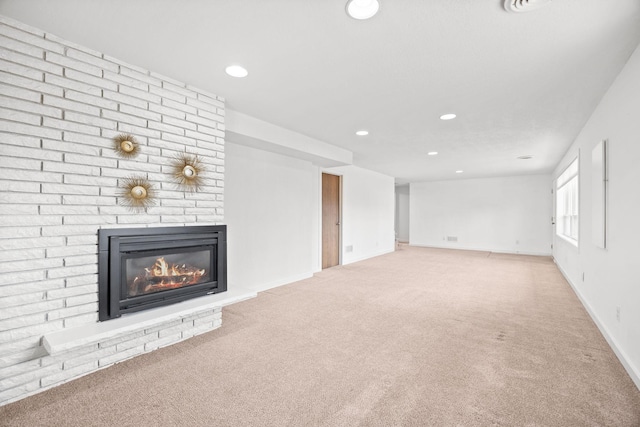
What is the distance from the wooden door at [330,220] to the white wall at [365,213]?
0.14 meters

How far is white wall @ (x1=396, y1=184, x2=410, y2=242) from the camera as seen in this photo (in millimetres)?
12008

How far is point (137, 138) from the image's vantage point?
2.50 meters

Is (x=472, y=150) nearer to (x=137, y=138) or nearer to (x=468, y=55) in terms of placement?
(x=468, y=55)

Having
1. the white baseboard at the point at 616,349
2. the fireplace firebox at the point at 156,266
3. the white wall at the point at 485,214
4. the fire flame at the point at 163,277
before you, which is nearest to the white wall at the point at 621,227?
the white baseboard at the point at 616,349

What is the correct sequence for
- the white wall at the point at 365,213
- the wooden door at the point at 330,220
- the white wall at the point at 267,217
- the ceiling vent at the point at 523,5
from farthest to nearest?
the white wall at the point at 365,213 → the wooden door at the point at 330,220 → the white wall at the point at 267,217 → the ceiling vent at the point at 523,5

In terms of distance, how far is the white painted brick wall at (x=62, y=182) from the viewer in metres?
1.91

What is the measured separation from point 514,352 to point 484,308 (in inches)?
48.0

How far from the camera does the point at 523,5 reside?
1.67 m

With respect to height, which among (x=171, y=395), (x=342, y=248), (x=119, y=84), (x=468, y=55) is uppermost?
(x=468, y=55)

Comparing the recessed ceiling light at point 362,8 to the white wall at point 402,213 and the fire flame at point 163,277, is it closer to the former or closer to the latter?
the fire flame at point 163,277

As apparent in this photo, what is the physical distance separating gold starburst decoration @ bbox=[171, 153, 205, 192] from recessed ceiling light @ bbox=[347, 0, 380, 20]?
1.89 m

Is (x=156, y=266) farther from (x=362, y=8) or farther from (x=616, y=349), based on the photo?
(x=616, y=349)

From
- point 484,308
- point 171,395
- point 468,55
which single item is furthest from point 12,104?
point 484,308

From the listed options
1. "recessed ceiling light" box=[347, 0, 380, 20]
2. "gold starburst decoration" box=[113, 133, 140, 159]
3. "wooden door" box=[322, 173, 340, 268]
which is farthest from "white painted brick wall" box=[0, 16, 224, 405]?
"wooden door" box=[322, 173, 340, 268]
